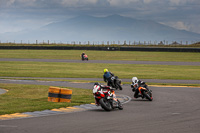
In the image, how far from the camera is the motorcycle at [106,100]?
17.3 metres

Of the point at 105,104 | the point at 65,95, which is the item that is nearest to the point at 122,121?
the point at 105,104

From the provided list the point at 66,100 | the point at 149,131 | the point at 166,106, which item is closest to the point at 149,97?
the point at 166,106

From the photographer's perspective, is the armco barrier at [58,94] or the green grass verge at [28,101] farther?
the armco barrier at [58,94]

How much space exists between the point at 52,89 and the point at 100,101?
3.96 m

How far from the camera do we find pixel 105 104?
56.9 ft

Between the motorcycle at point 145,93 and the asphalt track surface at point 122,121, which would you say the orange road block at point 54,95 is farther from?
the motorcycle at point 145,93

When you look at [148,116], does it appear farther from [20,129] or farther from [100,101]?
[20,129]

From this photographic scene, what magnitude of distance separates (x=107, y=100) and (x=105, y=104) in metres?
0.40

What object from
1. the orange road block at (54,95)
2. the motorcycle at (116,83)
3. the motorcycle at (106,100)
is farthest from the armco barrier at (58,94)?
the motorcycle at (116,83)


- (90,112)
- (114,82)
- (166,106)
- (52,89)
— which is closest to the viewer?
(90,112)

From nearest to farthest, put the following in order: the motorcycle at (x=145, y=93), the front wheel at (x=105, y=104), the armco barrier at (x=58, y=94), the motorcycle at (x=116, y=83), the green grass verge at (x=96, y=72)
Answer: the front wheel at (x=105, y=104), the armco barrier at (x=58, y=94), the motorcycle at (x=145, y=93), the motorcycle at (x=116, y=83), the green grass verge at (x=96, y=72)

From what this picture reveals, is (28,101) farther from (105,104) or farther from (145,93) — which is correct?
(145,93)

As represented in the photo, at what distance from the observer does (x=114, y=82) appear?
93.7ft

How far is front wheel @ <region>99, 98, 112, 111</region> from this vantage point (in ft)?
56.4
